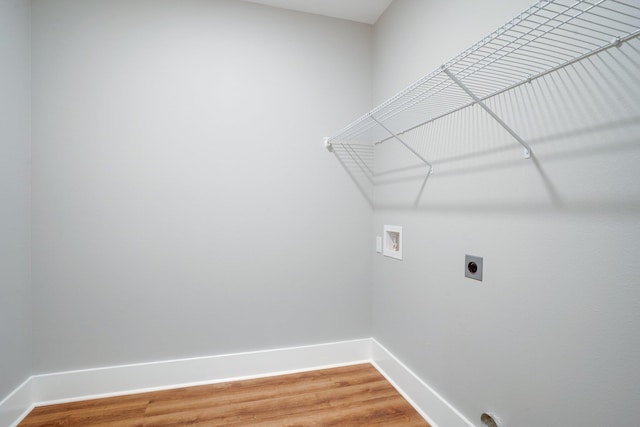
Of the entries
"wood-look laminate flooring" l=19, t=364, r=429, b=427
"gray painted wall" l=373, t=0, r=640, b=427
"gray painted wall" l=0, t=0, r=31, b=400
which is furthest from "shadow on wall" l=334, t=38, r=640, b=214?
"gray painted wall" l=0, t=0, r=31, b=400

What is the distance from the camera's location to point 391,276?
1923mm

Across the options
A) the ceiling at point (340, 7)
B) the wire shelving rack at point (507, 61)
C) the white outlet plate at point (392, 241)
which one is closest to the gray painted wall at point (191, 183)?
the ceiling at point (340, 7)

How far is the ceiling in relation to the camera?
1.92 metres

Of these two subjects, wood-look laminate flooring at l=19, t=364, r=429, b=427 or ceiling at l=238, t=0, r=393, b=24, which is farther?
ceiling at l=238, t=0, r=393, b=24

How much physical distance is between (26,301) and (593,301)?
244 centimetres

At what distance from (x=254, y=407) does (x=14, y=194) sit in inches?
64.0

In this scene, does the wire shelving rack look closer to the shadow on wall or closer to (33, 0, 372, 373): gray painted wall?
the shadow on wall

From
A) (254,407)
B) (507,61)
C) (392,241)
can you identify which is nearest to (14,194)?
(254,407)

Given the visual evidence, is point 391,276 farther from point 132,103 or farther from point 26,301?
point 26,301

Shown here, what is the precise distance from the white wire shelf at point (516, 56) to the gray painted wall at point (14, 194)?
1.74 metres

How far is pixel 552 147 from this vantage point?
96 centimetres

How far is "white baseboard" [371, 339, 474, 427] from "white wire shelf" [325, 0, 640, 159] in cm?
115

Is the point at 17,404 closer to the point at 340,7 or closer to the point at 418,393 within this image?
the point at 418,393

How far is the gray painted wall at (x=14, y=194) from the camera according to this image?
1.44 meters
